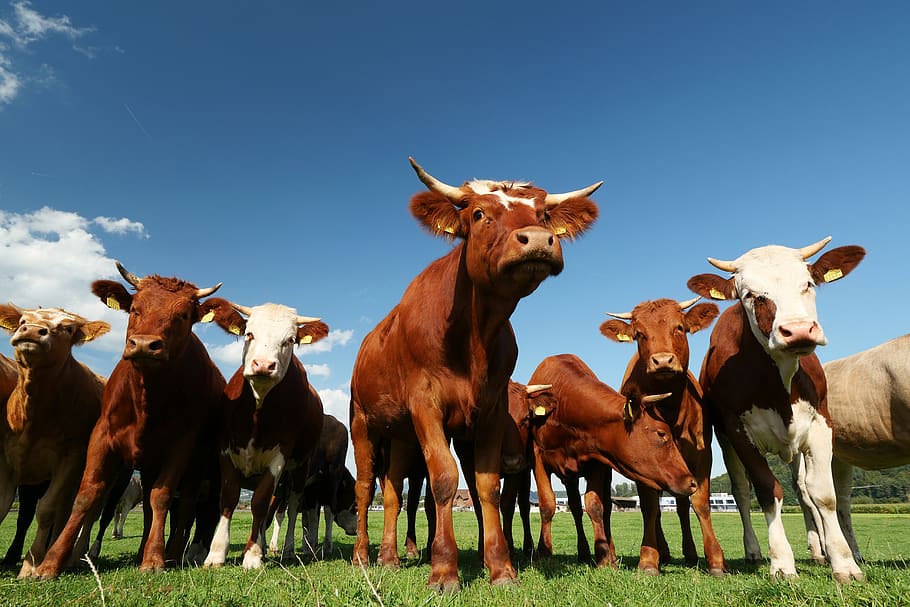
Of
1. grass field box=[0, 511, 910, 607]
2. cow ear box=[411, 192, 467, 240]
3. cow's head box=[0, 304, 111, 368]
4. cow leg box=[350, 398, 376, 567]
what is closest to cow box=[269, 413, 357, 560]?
cow leg box=[350, 398, 376, 567]

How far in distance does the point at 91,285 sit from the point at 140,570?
3.43 metres

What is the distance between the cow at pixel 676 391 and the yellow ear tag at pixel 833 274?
1.42 m

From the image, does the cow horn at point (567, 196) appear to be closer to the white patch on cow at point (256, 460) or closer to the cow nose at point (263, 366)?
the cow nose at point (263, 366)

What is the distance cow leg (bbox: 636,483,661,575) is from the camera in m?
6.11

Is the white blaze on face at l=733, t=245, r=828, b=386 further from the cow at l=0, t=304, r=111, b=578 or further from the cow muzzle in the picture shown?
the cow at l=0, t=304, r=111, b=578

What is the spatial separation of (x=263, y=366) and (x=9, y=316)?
3.29m

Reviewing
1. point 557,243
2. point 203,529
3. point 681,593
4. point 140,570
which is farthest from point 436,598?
point 203,529

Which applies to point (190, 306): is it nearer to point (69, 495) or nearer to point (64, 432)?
point (64, 432)

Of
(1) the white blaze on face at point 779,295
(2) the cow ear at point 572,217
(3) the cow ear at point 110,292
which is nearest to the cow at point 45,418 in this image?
(3) the cow ear at point 110,292

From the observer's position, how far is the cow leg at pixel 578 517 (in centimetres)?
786

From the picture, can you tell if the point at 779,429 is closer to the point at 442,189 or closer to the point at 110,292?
the point at 442,189

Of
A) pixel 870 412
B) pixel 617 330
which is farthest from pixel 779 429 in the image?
pixel 870 412

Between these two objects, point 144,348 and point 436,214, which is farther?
point 144,348

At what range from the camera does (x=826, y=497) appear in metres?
5.57
